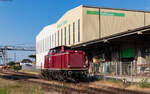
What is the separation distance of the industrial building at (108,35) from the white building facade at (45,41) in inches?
10.2

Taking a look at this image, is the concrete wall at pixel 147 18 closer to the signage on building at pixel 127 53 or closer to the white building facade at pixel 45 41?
the signage on building at pixel 127 53

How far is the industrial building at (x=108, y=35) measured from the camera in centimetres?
2289

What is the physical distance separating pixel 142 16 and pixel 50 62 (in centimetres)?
2723

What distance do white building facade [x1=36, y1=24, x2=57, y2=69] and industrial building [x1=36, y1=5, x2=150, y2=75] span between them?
0.85 feet

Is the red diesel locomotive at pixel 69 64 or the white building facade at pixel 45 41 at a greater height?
the white building facade at pixel 45 41

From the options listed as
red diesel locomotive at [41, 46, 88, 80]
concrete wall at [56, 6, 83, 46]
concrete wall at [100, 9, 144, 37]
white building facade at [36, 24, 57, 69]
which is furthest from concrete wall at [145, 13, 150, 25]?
red diesel locomotive at [41, 46, 88, 80]

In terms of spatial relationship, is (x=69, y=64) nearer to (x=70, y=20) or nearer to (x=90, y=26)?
(x=90, y=26)

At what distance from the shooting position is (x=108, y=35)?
41.0 metres

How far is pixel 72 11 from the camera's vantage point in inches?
1773

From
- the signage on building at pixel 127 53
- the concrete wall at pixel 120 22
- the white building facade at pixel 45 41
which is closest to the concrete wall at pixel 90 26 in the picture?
the concrete wall at pixel 120 22

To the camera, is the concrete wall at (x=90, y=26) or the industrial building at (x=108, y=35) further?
the concrete wall at (x=90, y=26)

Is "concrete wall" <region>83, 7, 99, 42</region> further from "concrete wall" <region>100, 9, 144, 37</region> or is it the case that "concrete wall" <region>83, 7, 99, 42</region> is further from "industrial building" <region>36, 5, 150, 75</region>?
"concrete wall" <region>100, 9, 144, 37</region>

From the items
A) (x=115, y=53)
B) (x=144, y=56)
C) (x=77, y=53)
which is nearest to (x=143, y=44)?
(x=144, y=56)

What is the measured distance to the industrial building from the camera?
75.1 feet
